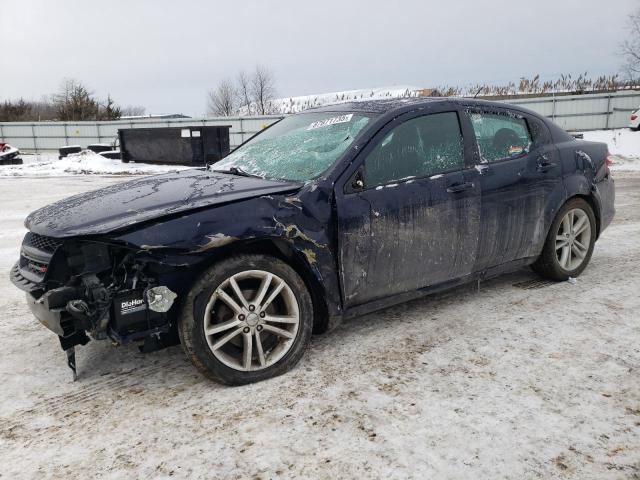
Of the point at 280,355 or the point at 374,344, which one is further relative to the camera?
the point at 374,344

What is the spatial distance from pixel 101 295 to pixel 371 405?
1.45 m

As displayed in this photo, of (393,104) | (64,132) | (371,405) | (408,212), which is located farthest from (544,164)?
(64,132)

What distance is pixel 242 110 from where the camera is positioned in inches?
2160

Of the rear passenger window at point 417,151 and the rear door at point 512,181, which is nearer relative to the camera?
the rear passenger window at point 417,151

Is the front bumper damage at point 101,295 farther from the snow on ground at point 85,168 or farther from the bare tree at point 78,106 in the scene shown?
the bare tree at point 78,106

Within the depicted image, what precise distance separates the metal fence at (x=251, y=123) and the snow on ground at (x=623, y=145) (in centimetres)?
83

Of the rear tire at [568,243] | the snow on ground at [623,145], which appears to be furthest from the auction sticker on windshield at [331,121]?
the snow on ground at [623,145]

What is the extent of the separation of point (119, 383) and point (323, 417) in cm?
123

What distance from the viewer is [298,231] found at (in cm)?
291

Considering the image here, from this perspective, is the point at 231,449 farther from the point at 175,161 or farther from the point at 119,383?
the point at 175,161

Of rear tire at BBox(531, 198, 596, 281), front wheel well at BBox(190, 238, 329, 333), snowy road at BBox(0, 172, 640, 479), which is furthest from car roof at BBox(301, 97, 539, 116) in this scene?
snowy road at BBox(0, 172, 640, 479)

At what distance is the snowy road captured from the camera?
7.14 feet

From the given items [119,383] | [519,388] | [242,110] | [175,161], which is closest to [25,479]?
[119,383]

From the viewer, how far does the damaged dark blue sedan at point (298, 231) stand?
2621 mm
